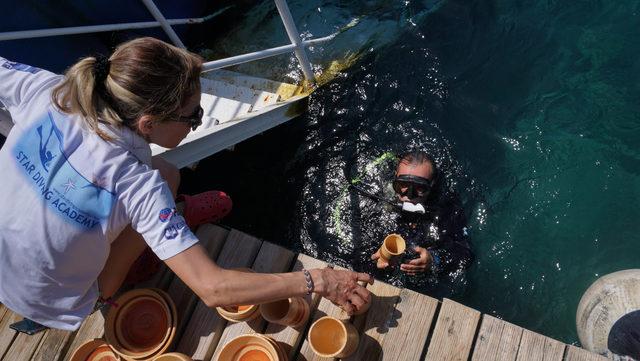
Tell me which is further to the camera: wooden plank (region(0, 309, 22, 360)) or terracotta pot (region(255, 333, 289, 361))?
wooden plank (region(0, 309, 22, 360))

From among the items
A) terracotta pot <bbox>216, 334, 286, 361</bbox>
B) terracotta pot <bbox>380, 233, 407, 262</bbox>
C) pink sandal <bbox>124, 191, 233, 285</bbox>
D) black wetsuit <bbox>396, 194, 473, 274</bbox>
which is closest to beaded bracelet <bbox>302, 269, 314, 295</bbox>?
terracotta pot <bbox>216, 334, 286, 361</bbox>

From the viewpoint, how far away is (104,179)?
76.7 inches

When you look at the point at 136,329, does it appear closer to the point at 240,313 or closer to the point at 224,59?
the point at 240,313

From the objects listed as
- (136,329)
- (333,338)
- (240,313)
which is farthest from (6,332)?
(333,338)

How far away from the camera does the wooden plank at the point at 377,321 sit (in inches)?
100

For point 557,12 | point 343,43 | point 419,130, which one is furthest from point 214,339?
point 557,12

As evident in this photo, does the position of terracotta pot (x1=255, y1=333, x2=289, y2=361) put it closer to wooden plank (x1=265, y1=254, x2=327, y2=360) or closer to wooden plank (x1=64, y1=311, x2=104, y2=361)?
wooden plank (x1=265, y1=254, x2=327, y2=360)

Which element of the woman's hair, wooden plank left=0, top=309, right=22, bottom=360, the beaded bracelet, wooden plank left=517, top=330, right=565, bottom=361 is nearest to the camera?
the woman's hair

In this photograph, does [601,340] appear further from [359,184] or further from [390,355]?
[359,184]

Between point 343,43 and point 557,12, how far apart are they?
2.40 m

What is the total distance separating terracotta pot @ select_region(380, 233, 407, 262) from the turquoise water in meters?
0.90

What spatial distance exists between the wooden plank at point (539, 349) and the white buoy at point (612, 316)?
710mm

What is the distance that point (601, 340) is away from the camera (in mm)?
3016

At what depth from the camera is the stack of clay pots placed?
2545 mm
